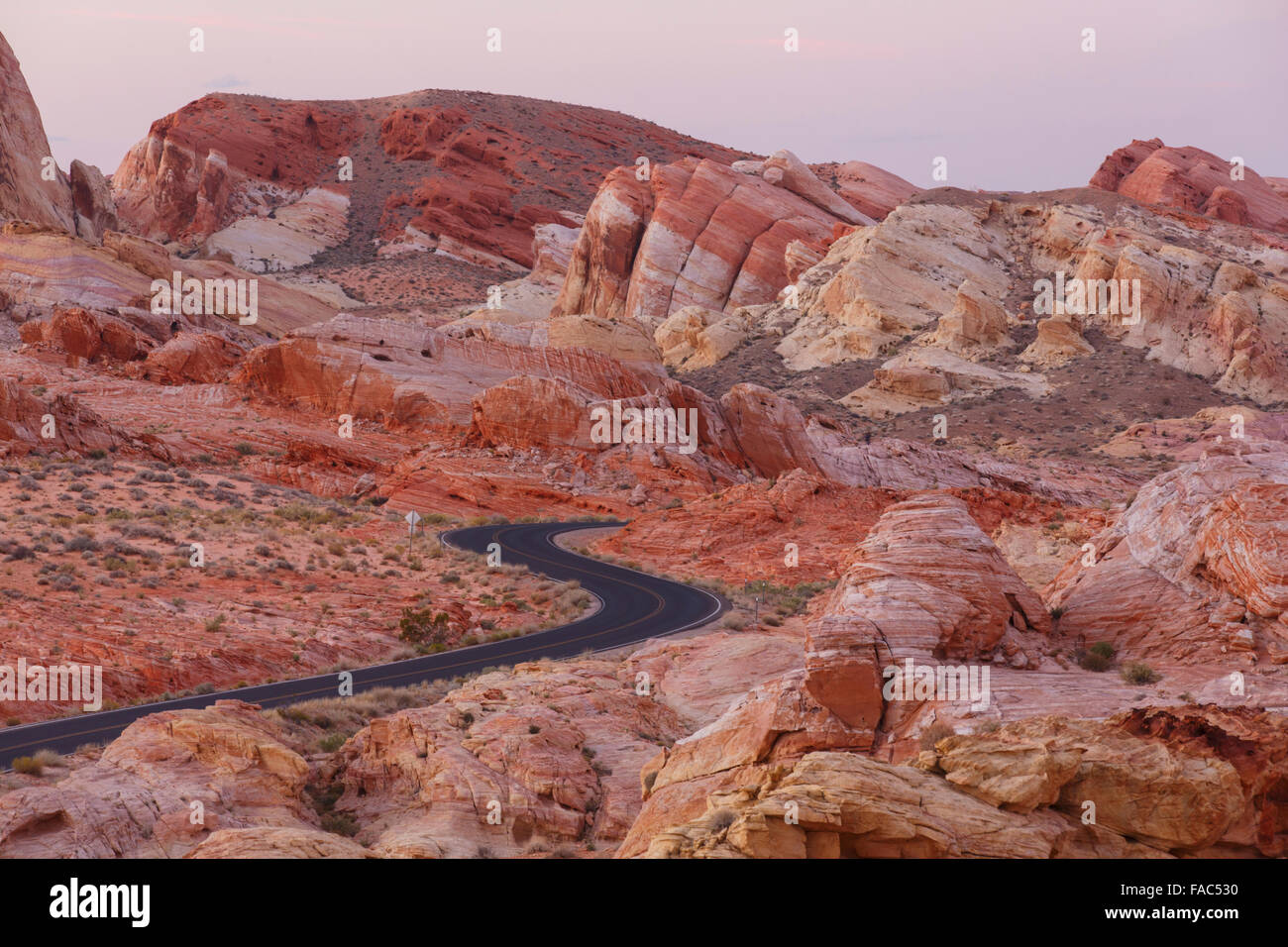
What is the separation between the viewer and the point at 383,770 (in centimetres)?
2000

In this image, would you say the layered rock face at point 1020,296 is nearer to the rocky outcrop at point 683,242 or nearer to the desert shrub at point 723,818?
the rocky outcrop at point 683,242

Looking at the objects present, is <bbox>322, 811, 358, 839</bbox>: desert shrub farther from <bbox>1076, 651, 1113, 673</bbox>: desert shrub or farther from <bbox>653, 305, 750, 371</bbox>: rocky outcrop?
<bbox>653, 305, 750, 371</bbox>: rocky outcrop

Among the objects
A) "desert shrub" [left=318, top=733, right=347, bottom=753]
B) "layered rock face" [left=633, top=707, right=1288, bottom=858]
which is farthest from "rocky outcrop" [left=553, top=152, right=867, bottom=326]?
"layered rock face" [left=633, top=707, right=1288, bottom=858]

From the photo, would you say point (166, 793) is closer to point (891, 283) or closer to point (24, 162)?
point (891, 283)

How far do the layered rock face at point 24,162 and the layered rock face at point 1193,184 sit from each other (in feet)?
Result: 366

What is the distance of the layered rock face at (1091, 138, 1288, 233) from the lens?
12938cm

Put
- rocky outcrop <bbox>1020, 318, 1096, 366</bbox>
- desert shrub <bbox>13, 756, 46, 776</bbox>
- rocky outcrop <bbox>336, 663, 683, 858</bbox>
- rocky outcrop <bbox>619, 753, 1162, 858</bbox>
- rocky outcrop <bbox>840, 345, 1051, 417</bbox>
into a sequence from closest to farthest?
1. rocky outcrop <bbox>619, 753, 1162, 858</bbox>
2. rocky outcrop <bbox>336, 663, 683, 858</bbox>
3. desert shrub <bbox>13, 756, 46, 776</bbox>
4. rocky outcrop <bbox>840, 345, 1051, 417</bbox>
5. rocky outcrop <bbox>1020, 318, 1096, 366</bbox>

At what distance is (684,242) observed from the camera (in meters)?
108

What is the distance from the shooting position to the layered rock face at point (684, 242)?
4227 inches

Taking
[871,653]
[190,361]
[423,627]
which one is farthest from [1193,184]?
[871,653]

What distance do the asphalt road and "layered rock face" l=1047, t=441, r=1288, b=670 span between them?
546 inches
